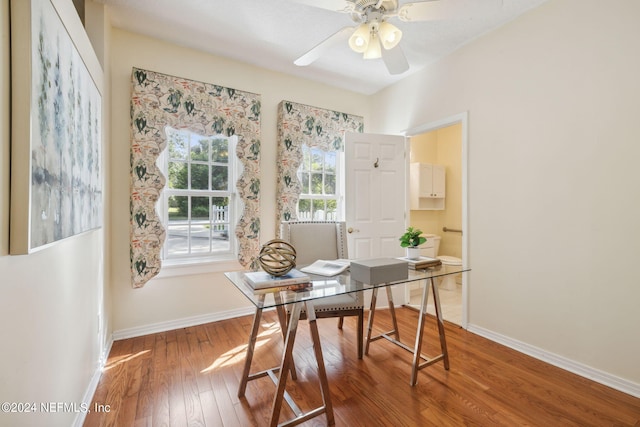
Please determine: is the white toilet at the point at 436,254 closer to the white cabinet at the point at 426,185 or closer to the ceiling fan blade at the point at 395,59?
the white cabinet at the point at 426,185

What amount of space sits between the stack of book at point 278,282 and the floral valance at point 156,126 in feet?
5.20

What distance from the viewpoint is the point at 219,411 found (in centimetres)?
169

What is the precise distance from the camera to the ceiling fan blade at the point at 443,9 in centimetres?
146

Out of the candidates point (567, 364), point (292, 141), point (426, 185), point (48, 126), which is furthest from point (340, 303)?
point (426, 185)

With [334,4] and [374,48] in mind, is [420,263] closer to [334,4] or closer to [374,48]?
[374,48]

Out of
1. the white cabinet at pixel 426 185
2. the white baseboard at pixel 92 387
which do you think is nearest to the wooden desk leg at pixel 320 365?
the white baseboard at pixel 92 387

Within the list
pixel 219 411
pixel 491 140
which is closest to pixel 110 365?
pixel 219 411

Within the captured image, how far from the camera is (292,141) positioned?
3355 millimetres

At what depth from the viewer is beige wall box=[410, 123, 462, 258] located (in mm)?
4656

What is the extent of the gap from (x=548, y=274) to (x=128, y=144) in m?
3.78

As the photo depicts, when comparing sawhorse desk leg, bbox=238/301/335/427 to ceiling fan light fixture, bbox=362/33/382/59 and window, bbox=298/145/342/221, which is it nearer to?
ceiling fan light fixture, bbox=362/33/382/59

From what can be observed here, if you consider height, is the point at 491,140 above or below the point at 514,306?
above

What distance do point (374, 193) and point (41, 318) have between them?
9.89 feet

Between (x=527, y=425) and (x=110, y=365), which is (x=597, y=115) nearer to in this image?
(x=527, y=425)
